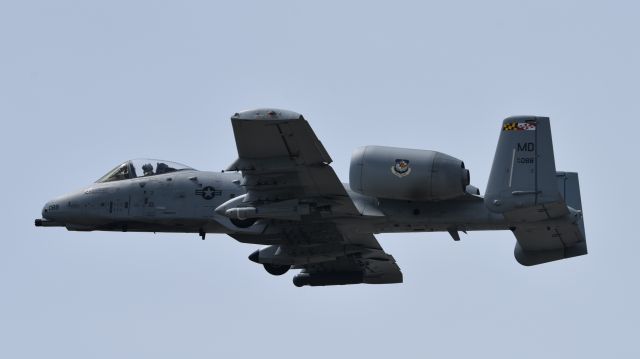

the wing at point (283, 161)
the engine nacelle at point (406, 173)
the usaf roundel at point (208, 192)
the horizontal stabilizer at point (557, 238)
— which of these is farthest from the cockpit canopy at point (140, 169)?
the horizontal stabilizer at point (557, 238)

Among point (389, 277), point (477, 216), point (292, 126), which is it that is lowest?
point (389, 277)

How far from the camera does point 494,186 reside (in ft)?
123

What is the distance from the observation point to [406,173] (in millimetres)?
38125

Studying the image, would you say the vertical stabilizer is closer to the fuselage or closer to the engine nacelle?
the engine nacelle

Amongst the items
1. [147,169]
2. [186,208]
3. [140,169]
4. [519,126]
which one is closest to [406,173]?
[519,126]

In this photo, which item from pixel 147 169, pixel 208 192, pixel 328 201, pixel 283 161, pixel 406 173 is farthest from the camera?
pixel 147 169

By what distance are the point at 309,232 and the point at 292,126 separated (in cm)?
552

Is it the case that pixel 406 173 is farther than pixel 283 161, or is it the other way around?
pixel 283 161

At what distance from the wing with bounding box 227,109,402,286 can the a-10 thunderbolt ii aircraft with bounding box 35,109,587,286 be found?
30 mm

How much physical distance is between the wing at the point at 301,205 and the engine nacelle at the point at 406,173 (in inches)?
39.8

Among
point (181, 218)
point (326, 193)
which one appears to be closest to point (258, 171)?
point (326, 193)

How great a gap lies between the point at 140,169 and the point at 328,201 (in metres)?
6.75

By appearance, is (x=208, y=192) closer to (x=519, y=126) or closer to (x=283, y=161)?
(x=283, y=161)

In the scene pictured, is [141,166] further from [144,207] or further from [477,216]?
[477,216]
